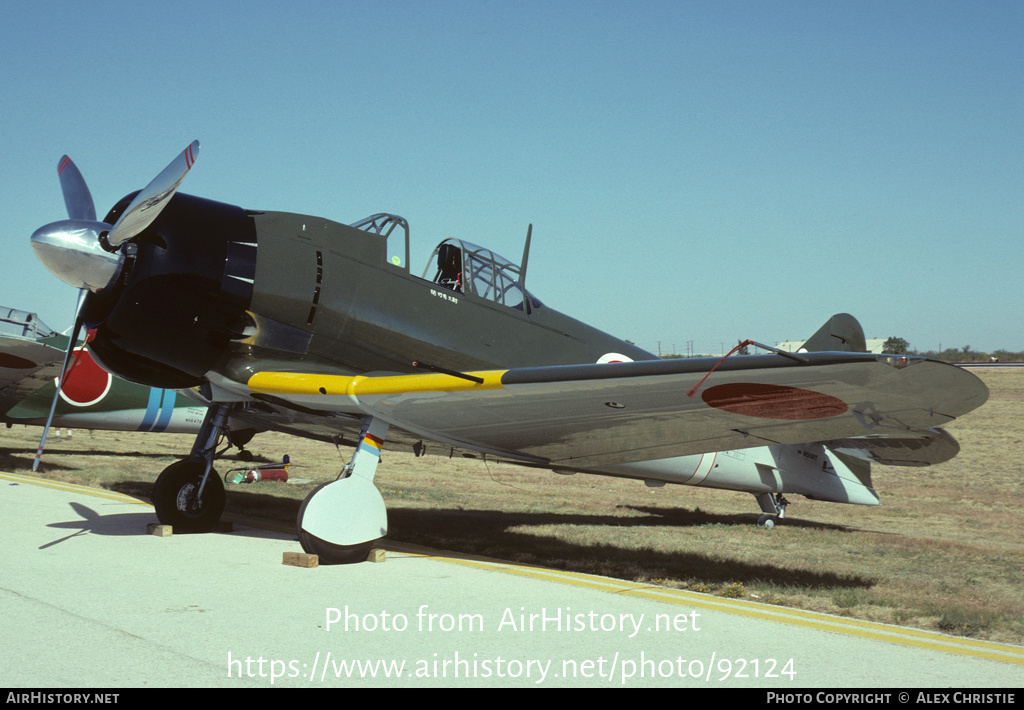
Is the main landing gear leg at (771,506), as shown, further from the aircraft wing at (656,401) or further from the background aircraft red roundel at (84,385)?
the background aircraft red roundel at (84,385)

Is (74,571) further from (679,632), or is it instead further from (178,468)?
(679,632)

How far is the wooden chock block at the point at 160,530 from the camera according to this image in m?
7.12

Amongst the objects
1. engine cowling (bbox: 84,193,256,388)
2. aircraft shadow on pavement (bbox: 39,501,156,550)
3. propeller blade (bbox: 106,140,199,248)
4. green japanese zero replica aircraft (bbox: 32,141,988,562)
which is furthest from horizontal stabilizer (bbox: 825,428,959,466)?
aircraft shadow on pavement (bbox: 39,501,156,550)

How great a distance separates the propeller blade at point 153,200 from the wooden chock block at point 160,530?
2836 millimetres

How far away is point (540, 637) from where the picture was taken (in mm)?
3914

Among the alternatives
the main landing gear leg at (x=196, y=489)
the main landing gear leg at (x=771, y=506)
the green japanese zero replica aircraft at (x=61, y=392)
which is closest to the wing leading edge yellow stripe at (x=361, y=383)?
the main landing gear leg at (x=196, y=489)

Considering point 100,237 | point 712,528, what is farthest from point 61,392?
point 712,528

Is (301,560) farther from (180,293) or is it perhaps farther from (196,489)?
(196,489)

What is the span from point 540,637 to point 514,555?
3.20m

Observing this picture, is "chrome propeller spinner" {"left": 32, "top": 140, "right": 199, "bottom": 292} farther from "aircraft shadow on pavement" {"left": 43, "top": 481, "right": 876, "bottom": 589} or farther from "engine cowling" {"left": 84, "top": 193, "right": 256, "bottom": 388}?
"aircraft shadow on pavement" {"left": 43, "top": 481, "right": 876, "bottom": 589}

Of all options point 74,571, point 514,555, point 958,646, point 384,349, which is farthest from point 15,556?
point 958,646

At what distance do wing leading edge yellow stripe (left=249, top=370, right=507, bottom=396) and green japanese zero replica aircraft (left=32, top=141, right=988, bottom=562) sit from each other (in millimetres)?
15

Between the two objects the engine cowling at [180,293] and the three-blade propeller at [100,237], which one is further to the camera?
the engine cowling at [180,293]

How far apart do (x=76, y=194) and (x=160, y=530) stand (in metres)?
3.23
